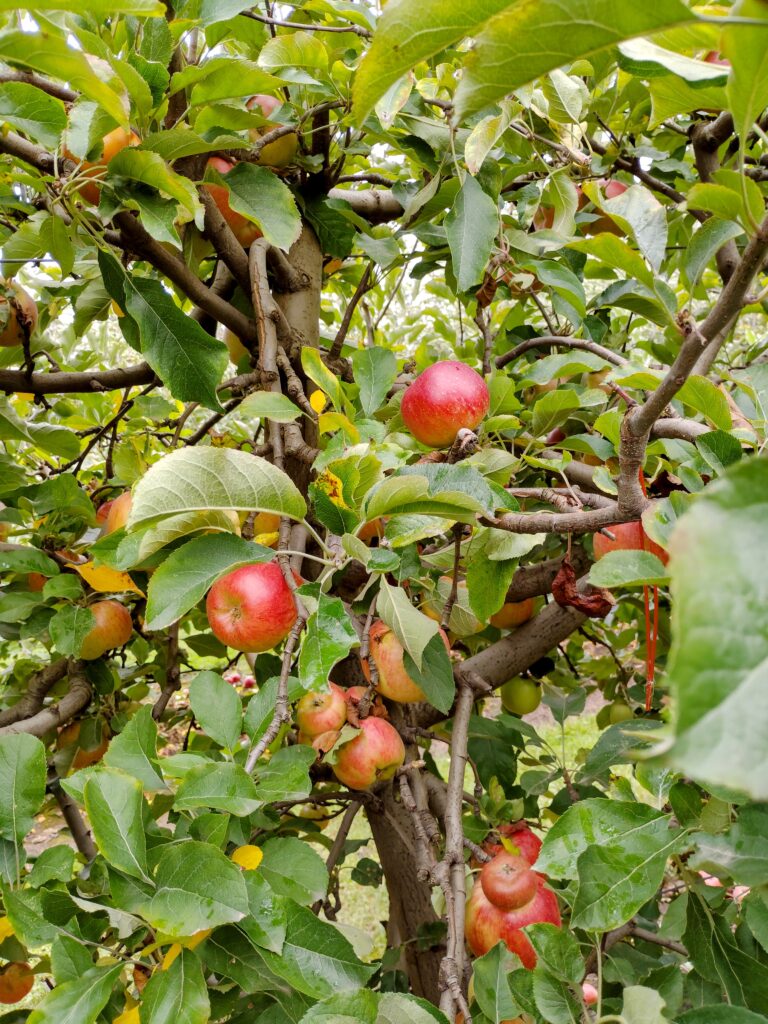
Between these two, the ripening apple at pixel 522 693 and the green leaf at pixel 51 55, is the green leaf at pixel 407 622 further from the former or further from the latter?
the ripening apple at pixel 522 693

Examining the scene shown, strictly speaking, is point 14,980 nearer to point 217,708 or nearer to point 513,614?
point 217,708

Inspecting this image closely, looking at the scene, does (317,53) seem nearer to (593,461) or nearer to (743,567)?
(593,461)

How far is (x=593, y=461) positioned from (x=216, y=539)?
2.72 feet

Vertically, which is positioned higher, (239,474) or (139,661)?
(239,474)

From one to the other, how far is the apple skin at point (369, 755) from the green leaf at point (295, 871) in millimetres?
244

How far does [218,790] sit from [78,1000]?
207mm

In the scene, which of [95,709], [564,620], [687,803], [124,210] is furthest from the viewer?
[95,709]

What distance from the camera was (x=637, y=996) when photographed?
60cm

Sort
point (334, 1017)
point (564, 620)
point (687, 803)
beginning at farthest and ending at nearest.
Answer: point (564, 620), point (687, 803), point (334, 1017)

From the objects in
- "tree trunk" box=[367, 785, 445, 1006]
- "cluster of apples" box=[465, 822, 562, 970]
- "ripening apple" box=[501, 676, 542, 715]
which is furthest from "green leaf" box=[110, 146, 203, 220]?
"ripening apple" box=[501, 676, 542, 715]

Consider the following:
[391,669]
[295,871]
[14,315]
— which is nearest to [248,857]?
[295,871]

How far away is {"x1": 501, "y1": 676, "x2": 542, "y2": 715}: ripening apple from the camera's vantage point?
1.70 meters

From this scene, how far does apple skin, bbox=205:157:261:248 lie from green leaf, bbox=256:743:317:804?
2.95 feet

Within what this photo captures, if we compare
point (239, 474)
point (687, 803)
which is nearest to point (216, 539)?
point (239, 474)
